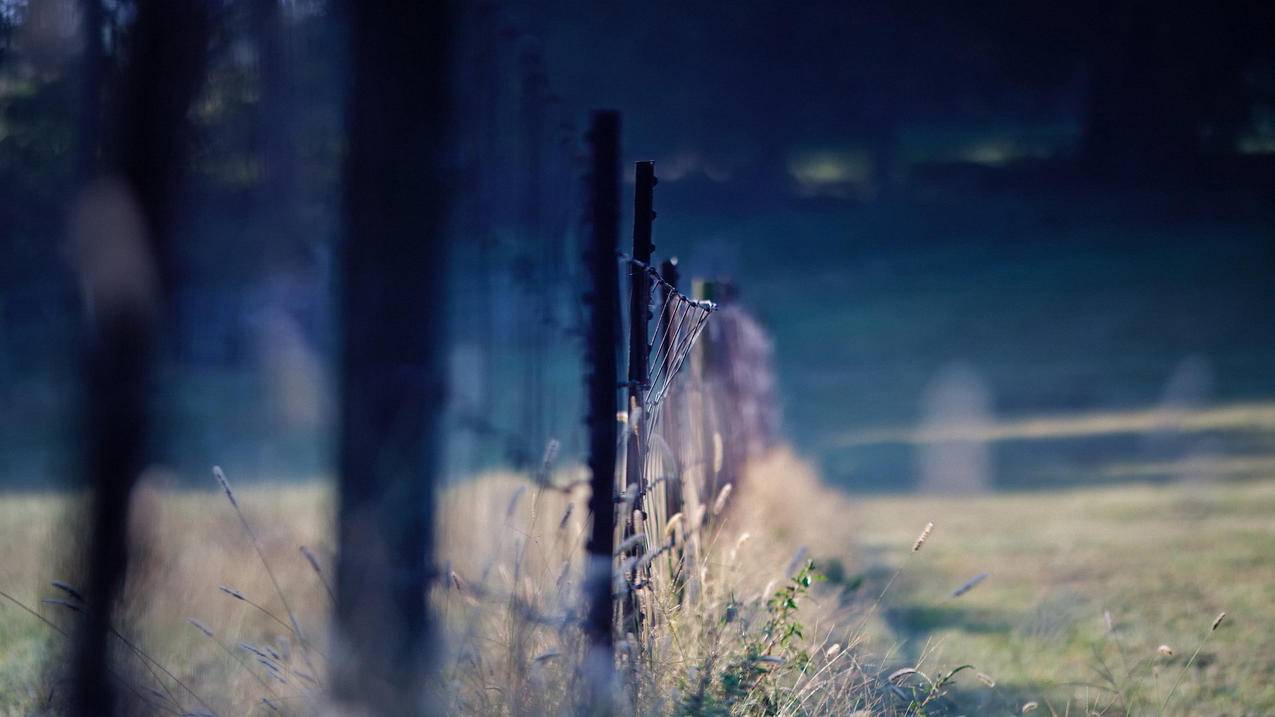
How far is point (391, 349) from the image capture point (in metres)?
2.88

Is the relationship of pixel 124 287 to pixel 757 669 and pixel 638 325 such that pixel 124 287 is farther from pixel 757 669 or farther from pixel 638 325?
pixel 757 669

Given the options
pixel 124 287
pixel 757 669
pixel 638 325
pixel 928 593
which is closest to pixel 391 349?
pixel 124 287

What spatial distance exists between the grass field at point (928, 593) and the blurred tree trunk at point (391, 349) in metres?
0.17

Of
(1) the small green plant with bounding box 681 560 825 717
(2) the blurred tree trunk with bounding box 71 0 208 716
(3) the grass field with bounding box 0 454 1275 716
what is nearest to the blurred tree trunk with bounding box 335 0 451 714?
(3) the grass field with bounding box 0 454 1275 716

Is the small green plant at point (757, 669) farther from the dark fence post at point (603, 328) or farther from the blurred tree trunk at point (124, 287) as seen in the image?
the blurred tree trunk at point (124, 287)

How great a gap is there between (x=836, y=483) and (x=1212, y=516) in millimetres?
4938

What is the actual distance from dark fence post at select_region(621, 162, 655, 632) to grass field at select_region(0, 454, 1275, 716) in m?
0.40

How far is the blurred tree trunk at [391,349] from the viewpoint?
9.45 feet

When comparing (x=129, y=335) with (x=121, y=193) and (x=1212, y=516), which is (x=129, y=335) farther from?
(x=1212, y=516)

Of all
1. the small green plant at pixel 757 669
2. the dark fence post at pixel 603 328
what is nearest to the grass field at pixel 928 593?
the small green plant at pixel 757 669

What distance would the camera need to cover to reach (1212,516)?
47.9 ft

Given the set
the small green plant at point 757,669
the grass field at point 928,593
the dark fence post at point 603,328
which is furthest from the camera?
the grass field at point 928,593

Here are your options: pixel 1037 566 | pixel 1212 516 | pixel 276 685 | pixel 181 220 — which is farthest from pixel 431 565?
pixel 1212 516

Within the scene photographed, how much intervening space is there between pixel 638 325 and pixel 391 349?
0.92m
